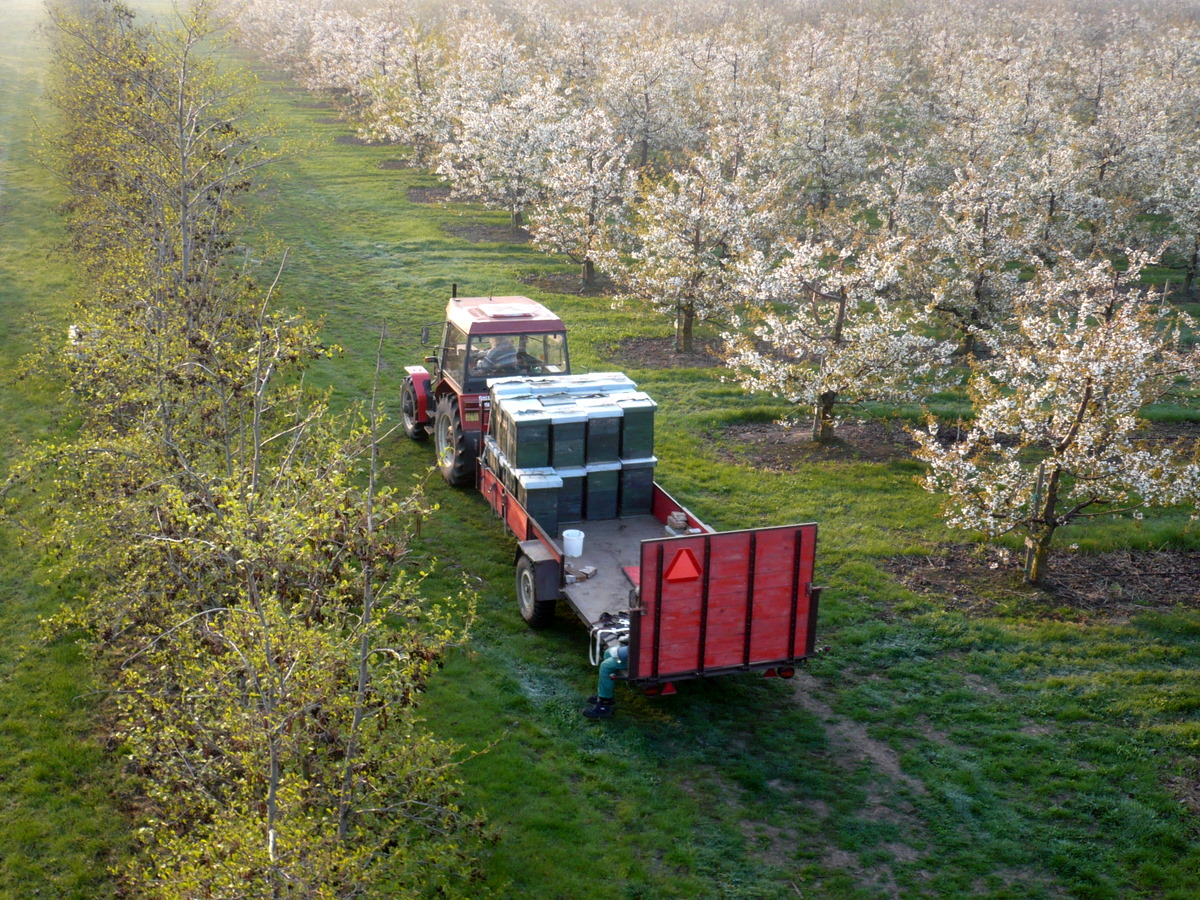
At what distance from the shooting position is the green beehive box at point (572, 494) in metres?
14.8

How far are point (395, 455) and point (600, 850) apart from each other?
1110 centimetres

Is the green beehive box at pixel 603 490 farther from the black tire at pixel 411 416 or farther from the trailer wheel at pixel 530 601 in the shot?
the black tire at pixel 411 416

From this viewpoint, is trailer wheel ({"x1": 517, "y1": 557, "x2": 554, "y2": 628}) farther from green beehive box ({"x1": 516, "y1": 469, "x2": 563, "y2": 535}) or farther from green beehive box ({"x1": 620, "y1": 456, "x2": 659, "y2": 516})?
green beehive box ({"x1": 620, "y1": 456, "x2": 659, "y2": 516})

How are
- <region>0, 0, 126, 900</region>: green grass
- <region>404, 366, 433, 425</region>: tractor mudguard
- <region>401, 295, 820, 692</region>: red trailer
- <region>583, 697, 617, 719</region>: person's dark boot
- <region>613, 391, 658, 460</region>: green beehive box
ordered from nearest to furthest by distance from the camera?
<region>0, 0, 126, 900</region>: green grass, <region>401, 295, 820, 692</region>: red trailer, <region>583, 697, 617, 719</region>: person's dark boot, <region>613, 391, 658, 460</region>: green beehive box, <region>404, 366, 433, 425</region>: tractor mudguard

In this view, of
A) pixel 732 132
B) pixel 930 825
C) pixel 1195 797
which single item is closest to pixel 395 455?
pixel 930 825

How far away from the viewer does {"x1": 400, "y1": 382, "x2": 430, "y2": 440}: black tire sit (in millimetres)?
20328

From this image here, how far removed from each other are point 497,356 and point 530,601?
17.8ft

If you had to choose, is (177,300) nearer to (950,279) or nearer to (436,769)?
(436,769)

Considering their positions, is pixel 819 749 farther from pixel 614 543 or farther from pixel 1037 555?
pixel 1037 555

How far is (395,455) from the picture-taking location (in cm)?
1972

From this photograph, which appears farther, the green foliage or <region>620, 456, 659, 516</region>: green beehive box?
<region>620, 456, 659, 516</region>: green beehive box

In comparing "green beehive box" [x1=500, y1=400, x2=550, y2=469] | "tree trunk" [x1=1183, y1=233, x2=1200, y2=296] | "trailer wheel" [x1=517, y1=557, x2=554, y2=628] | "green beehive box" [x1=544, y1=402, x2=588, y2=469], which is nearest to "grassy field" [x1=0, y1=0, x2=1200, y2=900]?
"trailer wheel" [x1=517, y1=557, x2=554, y2=628]

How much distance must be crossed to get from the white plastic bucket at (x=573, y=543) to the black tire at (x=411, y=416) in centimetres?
720

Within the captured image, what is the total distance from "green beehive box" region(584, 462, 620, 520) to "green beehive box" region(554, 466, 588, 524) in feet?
0.26
